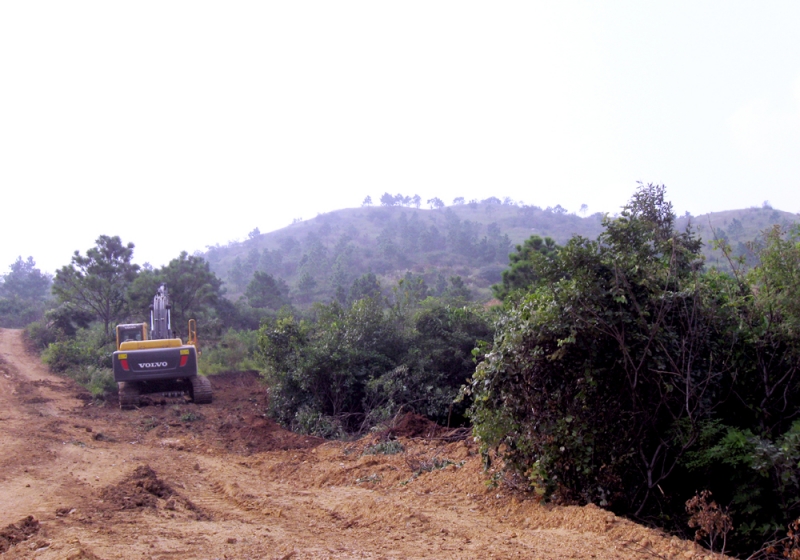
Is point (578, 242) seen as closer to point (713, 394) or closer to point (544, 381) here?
point (544, 381)

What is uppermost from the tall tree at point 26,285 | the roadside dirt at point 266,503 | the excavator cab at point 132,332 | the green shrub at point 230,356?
the tall tree at point 26,285

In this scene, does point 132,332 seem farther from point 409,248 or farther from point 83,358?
point 409,248

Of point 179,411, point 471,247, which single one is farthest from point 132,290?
point 471,247

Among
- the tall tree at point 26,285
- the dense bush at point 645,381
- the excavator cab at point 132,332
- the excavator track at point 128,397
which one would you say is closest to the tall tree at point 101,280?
the excavator cab at point 132,332

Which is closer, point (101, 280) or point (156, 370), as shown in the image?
point (156, 370)

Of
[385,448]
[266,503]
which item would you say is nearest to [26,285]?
[385,448]

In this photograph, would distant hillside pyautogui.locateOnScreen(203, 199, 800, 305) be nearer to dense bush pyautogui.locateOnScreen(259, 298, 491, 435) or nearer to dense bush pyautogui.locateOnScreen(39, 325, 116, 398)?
dense bush pyautogui.locateOnScreen(39, 325, 116, 398)

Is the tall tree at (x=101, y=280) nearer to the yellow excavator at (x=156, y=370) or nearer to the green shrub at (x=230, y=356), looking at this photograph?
the green shrub at (x=230, y=356)

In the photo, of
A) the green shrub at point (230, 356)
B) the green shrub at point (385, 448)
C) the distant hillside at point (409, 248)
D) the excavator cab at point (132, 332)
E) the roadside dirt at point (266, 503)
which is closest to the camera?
the roadside dirt at point (266, 503)

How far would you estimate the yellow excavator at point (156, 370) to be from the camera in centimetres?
1549

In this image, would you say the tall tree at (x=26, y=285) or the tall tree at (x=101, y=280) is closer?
the tall tree at (x=101, y=280)

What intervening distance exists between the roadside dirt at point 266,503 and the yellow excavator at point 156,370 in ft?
8.59

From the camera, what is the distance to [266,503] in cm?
711

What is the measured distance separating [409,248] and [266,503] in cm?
7064
